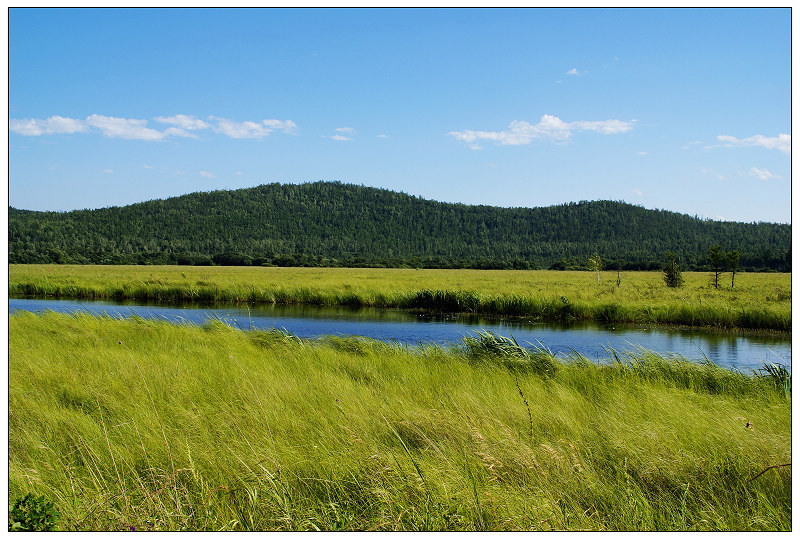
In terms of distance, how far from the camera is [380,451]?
14.4ft

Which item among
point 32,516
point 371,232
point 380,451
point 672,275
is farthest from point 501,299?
point 371,232

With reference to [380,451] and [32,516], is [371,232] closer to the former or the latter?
[380,451]

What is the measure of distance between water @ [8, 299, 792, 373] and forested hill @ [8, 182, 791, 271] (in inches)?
2540

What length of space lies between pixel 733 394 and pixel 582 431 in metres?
4.04

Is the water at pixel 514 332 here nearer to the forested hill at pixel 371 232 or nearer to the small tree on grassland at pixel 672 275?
the small tree on grassland at pixel 672 275

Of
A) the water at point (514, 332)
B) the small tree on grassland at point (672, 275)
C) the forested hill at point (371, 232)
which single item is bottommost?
the water at point (514, 332)

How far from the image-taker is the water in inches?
613

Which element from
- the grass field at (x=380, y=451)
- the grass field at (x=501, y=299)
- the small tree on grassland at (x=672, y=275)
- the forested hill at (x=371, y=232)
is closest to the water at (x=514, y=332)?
the grass field at (x=501, y=299)

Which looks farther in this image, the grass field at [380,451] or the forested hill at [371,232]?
the forested hill at [371,232]

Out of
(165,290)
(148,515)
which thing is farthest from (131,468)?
(165,290)

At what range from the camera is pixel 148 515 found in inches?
135

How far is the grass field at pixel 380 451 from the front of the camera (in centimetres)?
360

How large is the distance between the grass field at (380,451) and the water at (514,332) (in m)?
7.29

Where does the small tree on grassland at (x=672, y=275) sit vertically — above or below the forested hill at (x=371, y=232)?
below
